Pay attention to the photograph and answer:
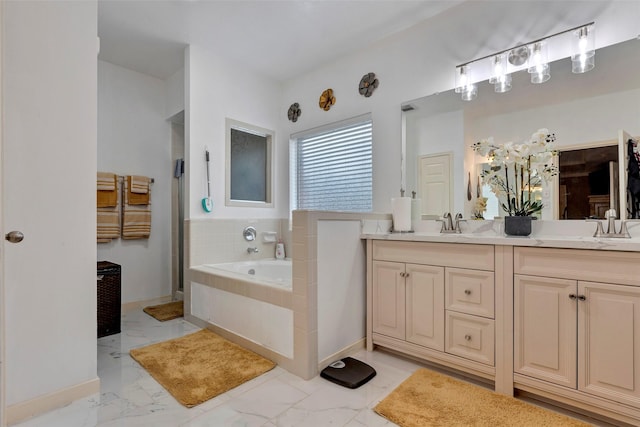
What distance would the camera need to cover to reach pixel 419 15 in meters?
2.54

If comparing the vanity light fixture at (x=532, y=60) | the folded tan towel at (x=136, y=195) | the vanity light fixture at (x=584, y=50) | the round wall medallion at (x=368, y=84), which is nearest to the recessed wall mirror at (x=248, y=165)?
the folded tan towel at (x=136, y=195)

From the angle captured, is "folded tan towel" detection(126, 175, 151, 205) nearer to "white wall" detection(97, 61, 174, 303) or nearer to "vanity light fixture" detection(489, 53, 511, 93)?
"white wall" detection(97, 61, 174, 303)

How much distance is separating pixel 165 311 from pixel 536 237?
3.32 m

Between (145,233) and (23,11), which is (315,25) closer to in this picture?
(23,11)

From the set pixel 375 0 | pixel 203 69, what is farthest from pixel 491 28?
pixel 203 69

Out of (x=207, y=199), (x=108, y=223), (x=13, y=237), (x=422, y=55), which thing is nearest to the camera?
(x=13, y=237)

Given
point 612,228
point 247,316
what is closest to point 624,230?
point 612,228

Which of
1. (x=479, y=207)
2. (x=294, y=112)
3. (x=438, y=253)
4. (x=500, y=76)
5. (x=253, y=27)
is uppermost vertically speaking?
(x=253, y=27)

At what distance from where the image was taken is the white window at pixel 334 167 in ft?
10.1

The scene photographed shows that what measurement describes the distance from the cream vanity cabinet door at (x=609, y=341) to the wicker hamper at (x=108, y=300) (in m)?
3.21

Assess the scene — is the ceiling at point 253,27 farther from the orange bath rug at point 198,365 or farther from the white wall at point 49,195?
the orange bath rug at point 198,365

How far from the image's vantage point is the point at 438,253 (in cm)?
199

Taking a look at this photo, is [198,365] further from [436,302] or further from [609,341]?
[609,341]

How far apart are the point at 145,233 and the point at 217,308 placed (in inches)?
56.4
